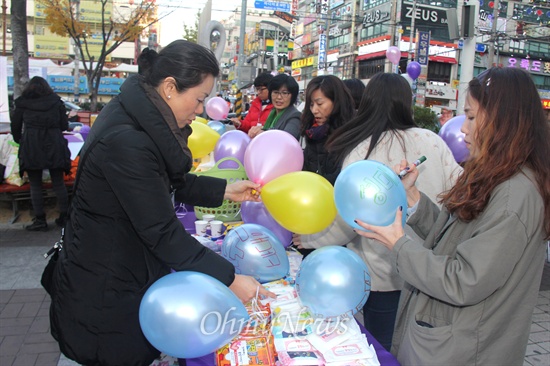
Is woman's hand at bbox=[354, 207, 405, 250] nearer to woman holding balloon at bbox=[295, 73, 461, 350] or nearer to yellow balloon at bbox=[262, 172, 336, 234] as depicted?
yellow balloon at bbox=[262, 172, 336, 234]

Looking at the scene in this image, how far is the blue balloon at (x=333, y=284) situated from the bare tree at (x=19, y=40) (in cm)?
679

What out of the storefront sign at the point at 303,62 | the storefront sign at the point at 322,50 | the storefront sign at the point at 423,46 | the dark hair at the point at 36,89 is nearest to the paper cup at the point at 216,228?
the dark hair at the point at 36,89

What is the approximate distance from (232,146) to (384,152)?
1.78m

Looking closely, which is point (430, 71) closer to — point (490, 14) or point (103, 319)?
point (490, 14)

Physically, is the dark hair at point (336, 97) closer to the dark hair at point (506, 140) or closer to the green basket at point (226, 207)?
the green basket at point (226, 207)

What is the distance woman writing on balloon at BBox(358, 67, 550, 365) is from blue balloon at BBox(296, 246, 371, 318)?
314 millimetres

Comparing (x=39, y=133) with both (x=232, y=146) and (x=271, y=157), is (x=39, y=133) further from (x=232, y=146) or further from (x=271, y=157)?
(x=271, y=157)

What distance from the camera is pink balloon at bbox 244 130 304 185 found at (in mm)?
2564

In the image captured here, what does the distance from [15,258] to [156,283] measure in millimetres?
4028

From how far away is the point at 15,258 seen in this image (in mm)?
4738

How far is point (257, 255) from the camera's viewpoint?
6.87 feet

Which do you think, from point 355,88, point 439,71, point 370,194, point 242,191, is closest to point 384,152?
point 370,194

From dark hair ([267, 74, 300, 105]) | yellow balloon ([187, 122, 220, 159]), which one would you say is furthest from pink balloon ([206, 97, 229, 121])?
yellow balloon ([187, 122, 220, 159])

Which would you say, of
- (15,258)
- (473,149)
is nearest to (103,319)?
(473,149)
